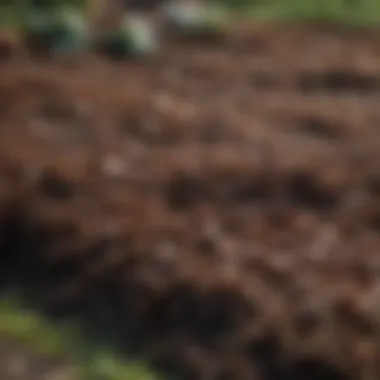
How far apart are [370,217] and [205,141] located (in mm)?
740

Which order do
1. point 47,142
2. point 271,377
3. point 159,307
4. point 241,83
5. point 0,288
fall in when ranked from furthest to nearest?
point 241,83 < point 47,142 < point 0,288 < point 159,307 < point 271,377

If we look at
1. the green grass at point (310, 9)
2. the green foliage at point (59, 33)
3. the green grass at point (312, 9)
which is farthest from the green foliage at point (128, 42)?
the green grass at point (312, 9)

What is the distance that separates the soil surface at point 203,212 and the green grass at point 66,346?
0.05 metres

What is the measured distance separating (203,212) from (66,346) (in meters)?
0.61

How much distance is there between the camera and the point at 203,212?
2.42 m

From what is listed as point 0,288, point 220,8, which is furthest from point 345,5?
point 0,288

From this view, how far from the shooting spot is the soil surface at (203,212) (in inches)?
75.1

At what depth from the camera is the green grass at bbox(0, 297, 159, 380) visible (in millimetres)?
1848

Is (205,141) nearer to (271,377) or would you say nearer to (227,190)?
(227,190)

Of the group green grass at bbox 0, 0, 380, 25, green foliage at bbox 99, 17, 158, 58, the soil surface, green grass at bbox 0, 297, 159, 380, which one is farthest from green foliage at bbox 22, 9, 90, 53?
green grass at bbox 0, 297, 159, 380

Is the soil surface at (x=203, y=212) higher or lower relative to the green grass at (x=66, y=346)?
higher

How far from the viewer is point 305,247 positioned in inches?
88.0

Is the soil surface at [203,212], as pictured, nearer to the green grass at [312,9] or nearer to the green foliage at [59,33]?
the green foliage at [59,33]

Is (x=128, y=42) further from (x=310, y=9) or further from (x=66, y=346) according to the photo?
(x=66, y=346)
